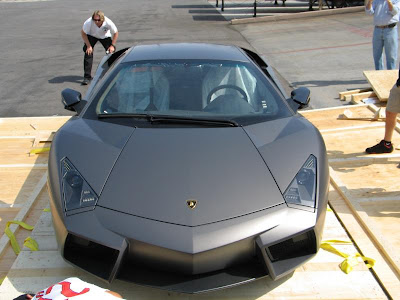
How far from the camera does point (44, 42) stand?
57.1ft

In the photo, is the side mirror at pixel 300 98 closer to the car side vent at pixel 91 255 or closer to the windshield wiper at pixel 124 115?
the windshield wiper at pixel 124 115

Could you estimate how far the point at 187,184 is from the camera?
3055mm

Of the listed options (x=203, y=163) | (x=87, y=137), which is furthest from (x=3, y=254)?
(x=203, y=163)

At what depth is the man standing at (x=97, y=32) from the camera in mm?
10188

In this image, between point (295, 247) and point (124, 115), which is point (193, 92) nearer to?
point (124, 115)

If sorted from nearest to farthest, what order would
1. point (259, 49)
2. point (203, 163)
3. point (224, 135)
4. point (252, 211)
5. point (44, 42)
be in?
point (252, 211) < point (203, 163) < point (224, 135) < point (259, 49) < point (44, 42)

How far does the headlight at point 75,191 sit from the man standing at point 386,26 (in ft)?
23.6

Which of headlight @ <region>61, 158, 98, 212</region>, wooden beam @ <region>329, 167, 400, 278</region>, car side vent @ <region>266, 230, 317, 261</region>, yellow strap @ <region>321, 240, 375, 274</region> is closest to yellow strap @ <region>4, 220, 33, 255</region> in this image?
headlight @ <region>61, 158, 98, 212</region>

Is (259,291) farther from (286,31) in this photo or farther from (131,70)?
(286,31)

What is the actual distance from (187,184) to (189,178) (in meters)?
0.06

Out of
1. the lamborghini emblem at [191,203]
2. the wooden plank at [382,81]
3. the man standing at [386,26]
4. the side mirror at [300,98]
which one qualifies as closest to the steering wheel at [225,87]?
the side mirror at [300,98]

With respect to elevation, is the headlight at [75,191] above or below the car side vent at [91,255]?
above

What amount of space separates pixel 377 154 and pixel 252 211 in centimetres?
305

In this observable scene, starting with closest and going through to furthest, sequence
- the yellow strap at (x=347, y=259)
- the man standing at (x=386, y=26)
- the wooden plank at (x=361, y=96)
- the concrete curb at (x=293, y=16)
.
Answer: the yellow strap at (x=347, y=259), the wooden plank at (x=361, y=96), the man standing at (x=386, y=26), the concrete curb at (x=293, y=16)
